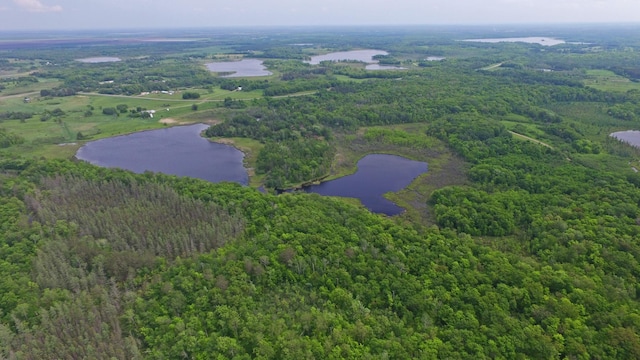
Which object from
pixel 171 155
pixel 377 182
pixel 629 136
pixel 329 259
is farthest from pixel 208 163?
pixel 629 136

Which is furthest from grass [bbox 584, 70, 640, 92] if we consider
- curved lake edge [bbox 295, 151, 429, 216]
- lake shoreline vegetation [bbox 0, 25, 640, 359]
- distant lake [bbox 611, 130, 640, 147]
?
curved lake edge [bbox 295, 151, 429, 216]

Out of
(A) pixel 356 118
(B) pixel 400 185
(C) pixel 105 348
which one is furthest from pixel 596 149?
(C) pixel 105 348

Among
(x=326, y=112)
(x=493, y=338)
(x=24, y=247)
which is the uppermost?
(x=326, y=112)

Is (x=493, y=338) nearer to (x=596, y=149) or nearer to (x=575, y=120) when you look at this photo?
(x=596, y=149)

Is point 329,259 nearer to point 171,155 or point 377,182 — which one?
point 377,182

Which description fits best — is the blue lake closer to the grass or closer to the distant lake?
the distant lake
